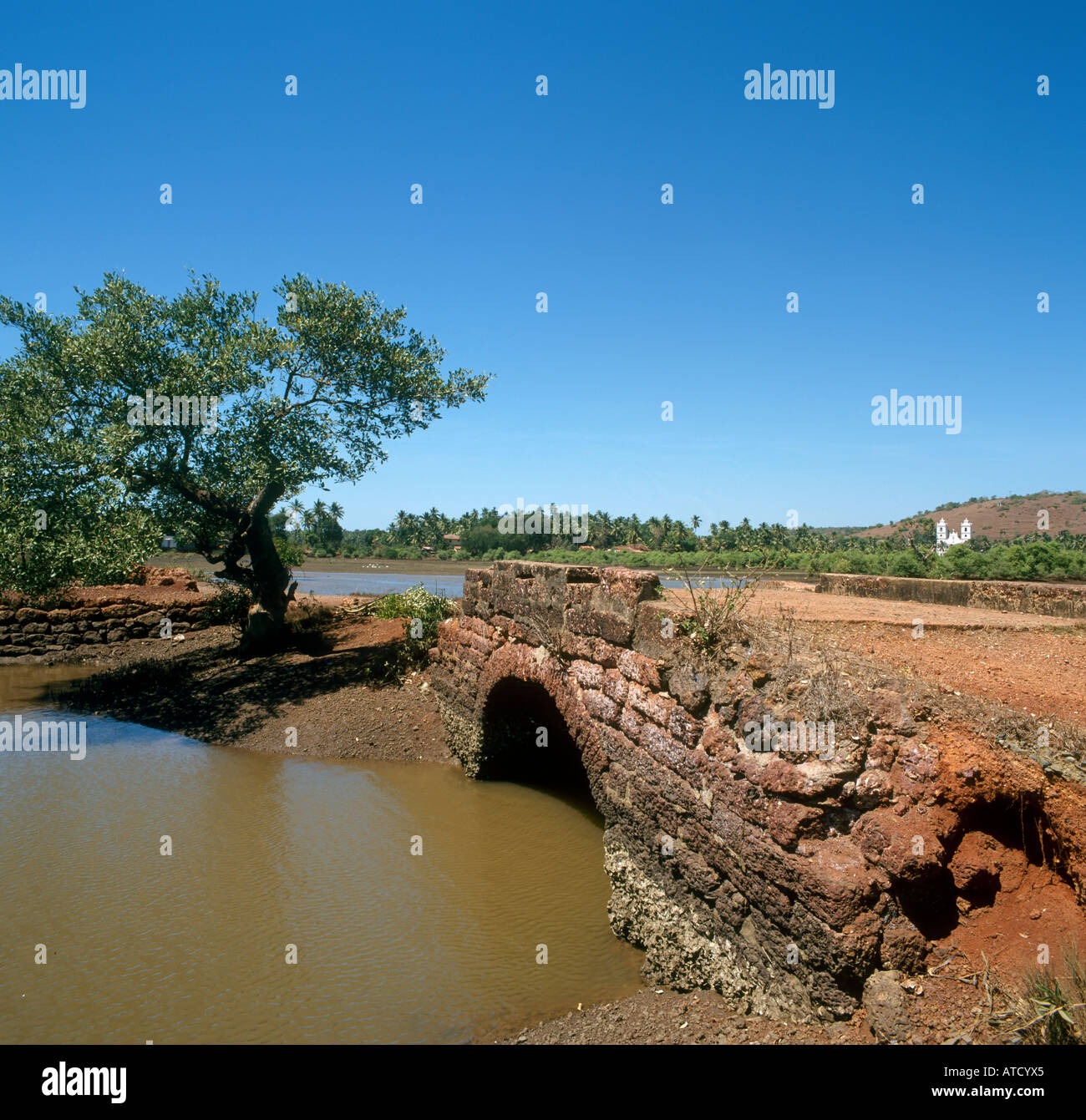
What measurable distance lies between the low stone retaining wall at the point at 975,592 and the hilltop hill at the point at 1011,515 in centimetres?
7439

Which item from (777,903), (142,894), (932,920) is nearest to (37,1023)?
(142,894)

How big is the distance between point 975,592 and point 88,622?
1923 centimetres

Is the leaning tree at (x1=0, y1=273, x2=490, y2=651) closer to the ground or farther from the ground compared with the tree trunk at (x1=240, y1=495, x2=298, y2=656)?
farther from the ground

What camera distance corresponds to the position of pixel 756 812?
→ 161 inches

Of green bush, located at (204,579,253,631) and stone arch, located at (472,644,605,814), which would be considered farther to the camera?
green bush, located at (204,579,253,631)

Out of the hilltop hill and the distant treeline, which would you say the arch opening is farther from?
the hilltop hill

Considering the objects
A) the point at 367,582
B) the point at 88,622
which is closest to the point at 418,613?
the point at 88,622

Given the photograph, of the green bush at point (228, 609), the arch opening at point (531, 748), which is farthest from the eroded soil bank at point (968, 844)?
the green bush at point (228, 609)

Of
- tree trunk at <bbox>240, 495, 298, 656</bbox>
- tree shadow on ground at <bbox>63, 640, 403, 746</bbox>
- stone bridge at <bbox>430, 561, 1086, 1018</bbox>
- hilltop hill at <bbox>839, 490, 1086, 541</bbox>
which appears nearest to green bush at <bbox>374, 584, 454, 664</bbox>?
tree shadow on ground at <bbox>63, 640, 403, 746</bbox>

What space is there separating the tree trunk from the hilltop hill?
250ft

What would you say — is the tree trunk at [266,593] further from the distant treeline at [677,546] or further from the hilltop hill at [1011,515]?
the hilltop hill at [1011,515]

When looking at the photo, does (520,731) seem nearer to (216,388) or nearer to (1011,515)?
(216,388)

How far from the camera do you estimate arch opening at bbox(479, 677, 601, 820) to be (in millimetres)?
9000
